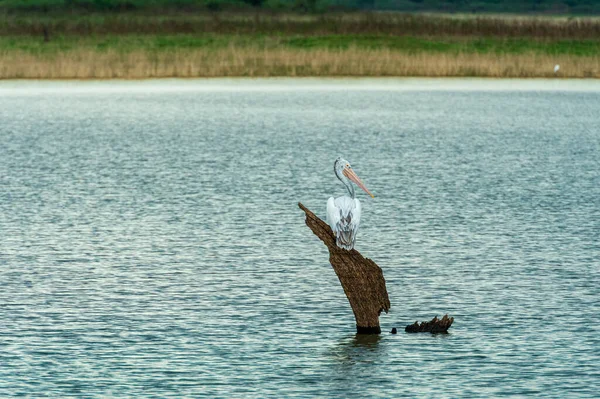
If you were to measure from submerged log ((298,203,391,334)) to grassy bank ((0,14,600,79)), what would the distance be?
126 ft

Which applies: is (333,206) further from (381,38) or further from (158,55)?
(381,38)

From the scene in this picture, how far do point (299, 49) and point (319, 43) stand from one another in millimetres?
2562

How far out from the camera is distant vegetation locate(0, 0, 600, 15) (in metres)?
98.0

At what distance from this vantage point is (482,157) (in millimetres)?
29312

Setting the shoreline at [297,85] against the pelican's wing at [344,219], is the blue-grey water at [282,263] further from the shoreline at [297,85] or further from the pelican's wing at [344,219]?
the shoreline at [297,85]

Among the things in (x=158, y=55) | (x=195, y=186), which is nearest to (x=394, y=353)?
(x=195, y=186)

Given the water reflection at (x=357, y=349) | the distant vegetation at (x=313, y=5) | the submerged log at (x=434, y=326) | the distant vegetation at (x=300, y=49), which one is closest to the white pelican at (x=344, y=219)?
the water reflection at (x=357, y=349)

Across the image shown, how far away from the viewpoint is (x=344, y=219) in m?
11.5

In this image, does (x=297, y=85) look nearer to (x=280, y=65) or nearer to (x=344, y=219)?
(x=280, y=65)

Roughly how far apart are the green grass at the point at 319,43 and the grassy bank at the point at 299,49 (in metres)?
0.05

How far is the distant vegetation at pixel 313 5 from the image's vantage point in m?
98.0

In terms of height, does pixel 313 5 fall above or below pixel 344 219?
below

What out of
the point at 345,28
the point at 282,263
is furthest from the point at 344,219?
the point at 345,28

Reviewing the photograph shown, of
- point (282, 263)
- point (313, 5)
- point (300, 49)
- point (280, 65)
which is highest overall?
point (282, 263)
